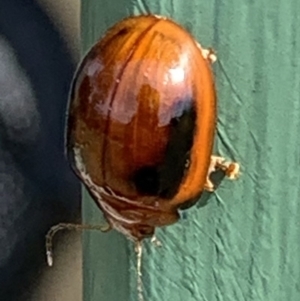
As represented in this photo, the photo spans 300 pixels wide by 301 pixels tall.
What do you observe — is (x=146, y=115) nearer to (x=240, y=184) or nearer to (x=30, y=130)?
(x=240, y=184)

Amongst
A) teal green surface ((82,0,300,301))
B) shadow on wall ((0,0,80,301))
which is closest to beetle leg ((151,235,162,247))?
teal green surface ((82,0,300,301))

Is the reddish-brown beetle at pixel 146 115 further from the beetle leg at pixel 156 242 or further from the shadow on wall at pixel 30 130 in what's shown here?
the shadow on wall at pixel 30 130

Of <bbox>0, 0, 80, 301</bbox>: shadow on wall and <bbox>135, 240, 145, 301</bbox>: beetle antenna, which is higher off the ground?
<bbox>135, 240, 145, 301</bbox>: beetle antenna

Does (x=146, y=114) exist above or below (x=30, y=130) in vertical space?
above

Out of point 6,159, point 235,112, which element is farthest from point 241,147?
point 6,159

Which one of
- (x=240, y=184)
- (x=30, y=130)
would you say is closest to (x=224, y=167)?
(x=240, y=184)

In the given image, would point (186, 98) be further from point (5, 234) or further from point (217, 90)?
point (5, 234)

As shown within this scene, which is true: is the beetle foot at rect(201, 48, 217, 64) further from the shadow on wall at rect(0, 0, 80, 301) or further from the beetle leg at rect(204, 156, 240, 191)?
the shadow on wall at rect(0, 0, 80, 301)
